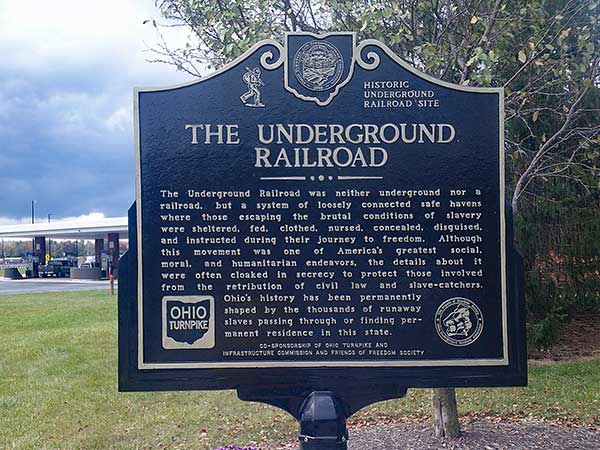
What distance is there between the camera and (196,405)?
25.5 ft

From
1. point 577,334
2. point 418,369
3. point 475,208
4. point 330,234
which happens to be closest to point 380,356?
point 418,369

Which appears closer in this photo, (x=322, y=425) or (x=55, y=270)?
(x=322, y=425)

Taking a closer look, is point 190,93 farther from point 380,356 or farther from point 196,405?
point 196,405

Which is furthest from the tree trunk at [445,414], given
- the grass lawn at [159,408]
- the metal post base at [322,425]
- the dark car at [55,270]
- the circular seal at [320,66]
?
the dark car at [55,270]

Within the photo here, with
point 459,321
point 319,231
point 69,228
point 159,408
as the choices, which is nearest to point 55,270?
point 69,228

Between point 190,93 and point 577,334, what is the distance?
1069 centimetres

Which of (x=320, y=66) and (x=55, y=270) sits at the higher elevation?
(x=320, y=66)

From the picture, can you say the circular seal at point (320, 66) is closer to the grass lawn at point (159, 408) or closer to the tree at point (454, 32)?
the tree at point (454, 32)

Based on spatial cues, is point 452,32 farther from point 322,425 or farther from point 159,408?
point 159,408

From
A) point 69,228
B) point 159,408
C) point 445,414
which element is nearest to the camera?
point 445,414

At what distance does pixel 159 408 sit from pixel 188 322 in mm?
4654

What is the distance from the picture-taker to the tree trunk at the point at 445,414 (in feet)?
19.4

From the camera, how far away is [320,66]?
3.57 meters

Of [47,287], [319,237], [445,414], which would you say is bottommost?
[47,287]
